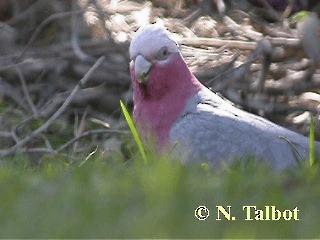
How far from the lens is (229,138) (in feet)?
15.8

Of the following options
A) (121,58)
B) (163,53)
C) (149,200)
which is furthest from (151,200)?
(121,58)

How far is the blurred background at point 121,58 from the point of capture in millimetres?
6203

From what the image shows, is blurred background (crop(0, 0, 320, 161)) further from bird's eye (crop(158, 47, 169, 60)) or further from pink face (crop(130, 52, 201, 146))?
bird's eye (crop(158, 47, 169, 60))

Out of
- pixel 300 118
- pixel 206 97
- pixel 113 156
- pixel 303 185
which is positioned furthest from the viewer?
pixel 300 118

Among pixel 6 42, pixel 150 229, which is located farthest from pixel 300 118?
pixel 150 229

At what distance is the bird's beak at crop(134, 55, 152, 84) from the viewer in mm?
5086

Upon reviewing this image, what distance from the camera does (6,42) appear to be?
7016 mm

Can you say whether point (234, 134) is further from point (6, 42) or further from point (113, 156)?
point (6, 42)

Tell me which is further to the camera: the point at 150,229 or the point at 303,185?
the point at 303,185

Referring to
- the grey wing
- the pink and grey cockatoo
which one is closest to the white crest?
the pink and grey cockatoo

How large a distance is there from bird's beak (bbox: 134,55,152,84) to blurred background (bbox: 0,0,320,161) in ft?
2.19

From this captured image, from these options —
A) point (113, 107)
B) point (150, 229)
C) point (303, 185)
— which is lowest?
point (113, 107)

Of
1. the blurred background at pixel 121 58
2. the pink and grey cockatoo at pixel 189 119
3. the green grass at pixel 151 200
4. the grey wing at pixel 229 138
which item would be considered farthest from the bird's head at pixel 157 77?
the green grass at pixel 151 200

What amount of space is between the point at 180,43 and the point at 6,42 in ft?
4.64
